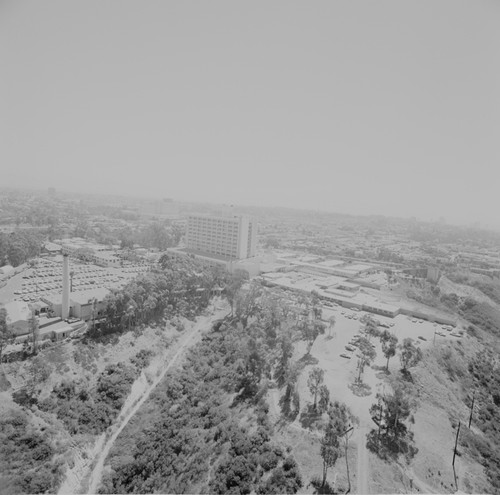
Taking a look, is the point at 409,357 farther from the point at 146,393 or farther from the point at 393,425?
the point at 146,393

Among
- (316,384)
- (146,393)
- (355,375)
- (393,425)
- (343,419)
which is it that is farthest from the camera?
(355,375)

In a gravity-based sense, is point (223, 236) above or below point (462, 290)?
above

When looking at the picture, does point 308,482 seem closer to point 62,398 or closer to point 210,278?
point 62,398

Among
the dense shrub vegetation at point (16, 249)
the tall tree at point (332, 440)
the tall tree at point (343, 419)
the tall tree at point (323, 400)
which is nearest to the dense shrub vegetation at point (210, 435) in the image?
the tall tree at point (332, 440)

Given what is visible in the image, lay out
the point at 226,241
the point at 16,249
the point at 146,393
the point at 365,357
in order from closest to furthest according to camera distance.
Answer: the point at 146,393, the point at 365,357, the point at 16,249, the point at 226,241

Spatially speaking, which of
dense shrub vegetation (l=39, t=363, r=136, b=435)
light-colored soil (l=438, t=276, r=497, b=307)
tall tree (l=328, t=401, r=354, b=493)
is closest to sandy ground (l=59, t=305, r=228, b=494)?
dense shrub vegetation (l=39, t=363, r=136, b=435)

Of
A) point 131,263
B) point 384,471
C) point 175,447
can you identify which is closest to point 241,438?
point 175,447

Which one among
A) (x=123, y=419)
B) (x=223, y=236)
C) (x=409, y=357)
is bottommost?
(x=123, y=419)

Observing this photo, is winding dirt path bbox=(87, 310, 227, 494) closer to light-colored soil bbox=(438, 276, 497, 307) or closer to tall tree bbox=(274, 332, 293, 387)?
tall tree bbox=(274, 332, 293, 387)

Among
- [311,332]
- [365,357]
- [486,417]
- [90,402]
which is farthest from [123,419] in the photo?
[486,417]
